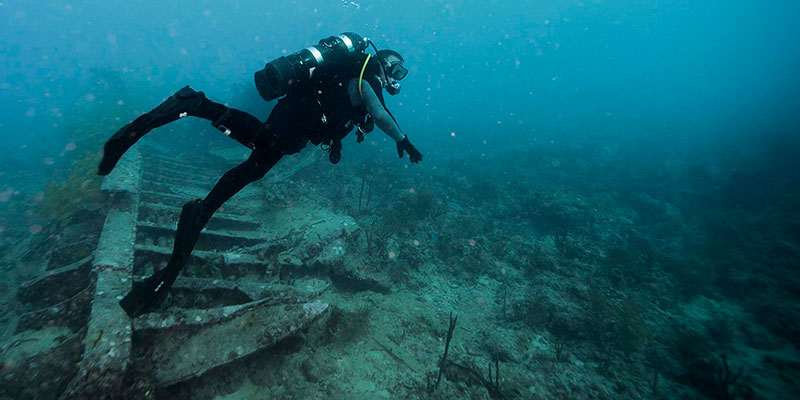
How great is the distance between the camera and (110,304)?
108 inches

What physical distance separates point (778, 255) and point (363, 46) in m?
14.3

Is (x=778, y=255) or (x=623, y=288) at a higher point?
(x=778, y=255)

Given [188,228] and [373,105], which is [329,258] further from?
[373,105]

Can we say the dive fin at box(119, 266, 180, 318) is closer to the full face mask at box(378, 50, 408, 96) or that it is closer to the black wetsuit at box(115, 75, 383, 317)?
the black wetsuit at box(115, 75, 383, 317)

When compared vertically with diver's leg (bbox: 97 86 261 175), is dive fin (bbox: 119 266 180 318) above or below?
below

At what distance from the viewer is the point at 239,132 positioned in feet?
9.00

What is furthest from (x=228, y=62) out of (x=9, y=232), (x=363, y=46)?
(x=363, y=46)

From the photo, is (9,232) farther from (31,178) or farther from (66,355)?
(66,355)

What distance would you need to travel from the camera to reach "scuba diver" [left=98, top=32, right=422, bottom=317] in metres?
2.49

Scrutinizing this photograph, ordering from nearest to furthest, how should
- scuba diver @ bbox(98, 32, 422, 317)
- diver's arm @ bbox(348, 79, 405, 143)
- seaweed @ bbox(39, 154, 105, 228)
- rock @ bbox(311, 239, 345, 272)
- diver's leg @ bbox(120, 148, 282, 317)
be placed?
scuba diver @ bbox(98, 32, 422, 317) → diver's leg @ bbox(120, 148, 282, 317) → diver's arm @ bbox(348, 79, 405, 143) → rock @ bbox(311, 239, 345, 272) → seaweed @ bbox(39, 154, 105, 228)

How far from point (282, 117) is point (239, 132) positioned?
0.55m

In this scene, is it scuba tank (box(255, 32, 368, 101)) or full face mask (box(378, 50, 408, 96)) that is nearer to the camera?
scuba tank (box(255, 32, 368, 101))

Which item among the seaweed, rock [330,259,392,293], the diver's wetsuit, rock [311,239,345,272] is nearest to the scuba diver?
the diver's wetsuit

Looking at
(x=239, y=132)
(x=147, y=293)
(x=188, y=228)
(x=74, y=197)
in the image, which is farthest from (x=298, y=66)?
(x=74, y=197)
